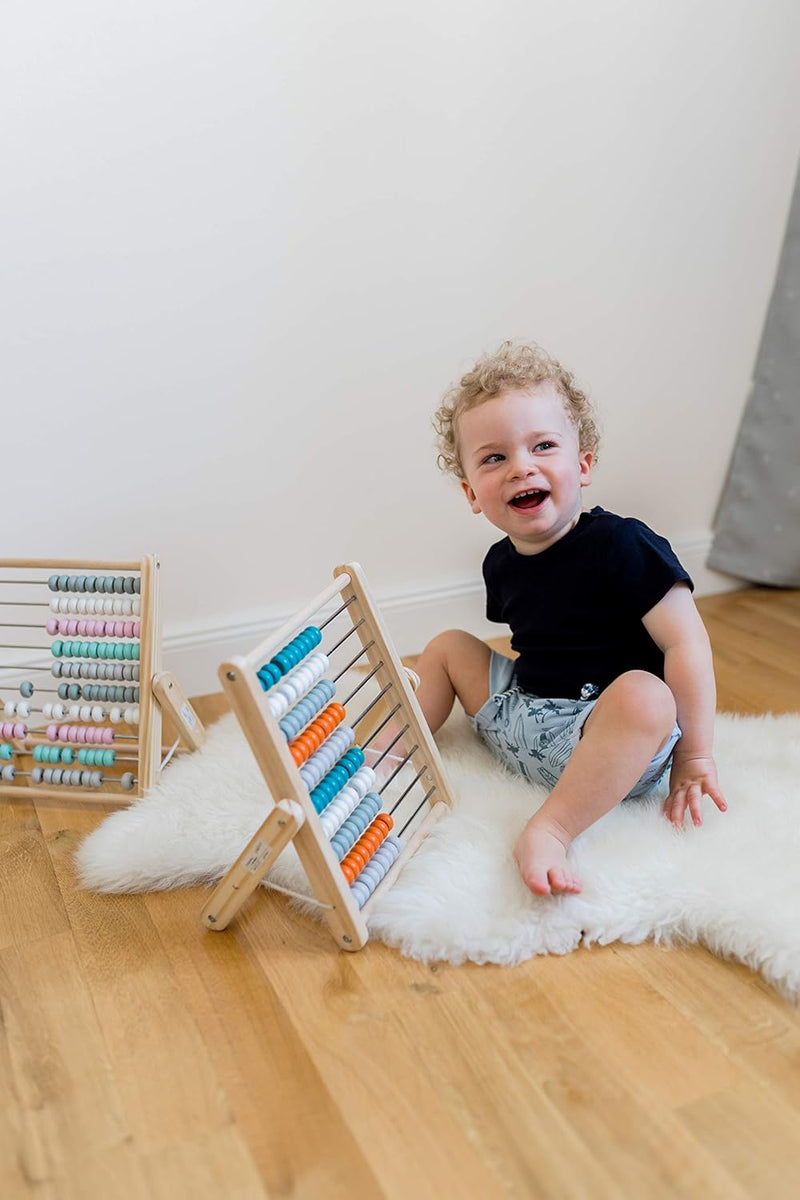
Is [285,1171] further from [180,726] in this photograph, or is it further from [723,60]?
[723,60]

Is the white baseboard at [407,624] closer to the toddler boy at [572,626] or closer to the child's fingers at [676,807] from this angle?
the toddler boy at [572,626]

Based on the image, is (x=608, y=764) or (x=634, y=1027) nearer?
(x=634, y=1027)

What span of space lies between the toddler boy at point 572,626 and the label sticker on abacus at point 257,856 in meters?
0.29

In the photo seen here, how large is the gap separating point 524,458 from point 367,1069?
0.75 metres

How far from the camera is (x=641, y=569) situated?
4.48ft

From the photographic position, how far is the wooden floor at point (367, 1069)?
862mm

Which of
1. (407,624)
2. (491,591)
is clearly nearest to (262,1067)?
(491,591)

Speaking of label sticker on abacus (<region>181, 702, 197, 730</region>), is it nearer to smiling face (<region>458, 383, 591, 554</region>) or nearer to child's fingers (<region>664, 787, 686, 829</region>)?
smiling face (<region>458, 383, 591, 554</region>)

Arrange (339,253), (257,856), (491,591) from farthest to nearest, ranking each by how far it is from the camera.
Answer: (339,253), (491,591), (257,856)

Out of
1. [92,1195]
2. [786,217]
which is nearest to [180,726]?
[92,1195]

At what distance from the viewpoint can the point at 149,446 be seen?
69.9 inches

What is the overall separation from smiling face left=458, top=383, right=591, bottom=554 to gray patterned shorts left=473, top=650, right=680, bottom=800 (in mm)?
228

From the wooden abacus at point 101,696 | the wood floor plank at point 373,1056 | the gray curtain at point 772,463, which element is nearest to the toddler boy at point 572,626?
the wood floor plank at point 373,1056

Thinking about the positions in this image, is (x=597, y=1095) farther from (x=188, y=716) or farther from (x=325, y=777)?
(x=188, y=716)
